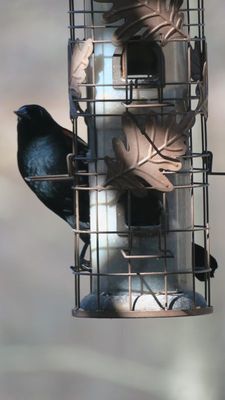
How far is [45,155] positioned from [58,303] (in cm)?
239

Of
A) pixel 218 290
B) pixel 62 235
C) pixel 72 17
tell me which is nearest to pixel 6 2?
pixel 62 235

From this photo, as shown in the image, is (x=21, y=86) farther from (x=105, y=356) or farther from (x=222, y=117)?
(x=105, y=356)

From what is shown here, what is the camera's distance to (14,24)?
7.04m

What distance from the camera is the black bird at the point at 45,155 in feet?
16.2

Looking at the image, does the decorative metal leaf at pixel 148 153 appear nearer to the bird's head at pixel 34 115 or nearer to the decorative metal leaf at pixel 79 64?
the decorative metal leaf at pixel 79 64

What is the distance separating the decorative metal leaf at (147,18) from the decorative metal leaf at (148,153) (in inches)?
8.9

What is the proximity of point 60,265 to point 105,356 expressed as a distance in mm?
672

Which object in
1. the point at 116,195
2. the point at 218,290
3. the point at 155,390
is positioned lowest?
the point at 155,390

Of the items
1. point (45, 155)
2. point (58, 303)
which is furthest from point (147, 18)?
point (58, 303)

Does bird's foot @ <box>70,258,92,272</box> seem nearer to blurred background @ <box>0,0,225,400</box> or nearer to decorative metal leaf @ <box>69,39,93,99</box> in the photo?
decorative metal leaf @ <box>69,39,93,99</box>

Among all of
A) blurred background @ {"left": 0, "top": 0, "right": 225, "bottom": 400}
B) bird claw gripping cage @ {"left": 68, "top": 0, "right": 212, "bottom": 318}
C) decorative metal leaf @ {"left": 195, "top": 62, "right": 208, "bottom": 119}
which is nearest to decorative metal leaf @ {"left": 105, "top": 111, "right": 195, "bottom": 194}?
bird claw gripping cage @ {"left": 68, "top": 0, "right": 212, "bottom": 318}

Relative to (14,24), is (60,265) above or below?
below

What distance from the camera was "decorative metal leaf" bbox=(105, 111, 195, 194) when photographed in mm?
4398

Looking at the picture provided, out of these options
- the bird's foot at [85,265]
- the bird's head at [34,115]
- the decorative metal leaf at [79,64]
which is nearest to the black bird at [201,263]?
the bird's foot at [85,265]
